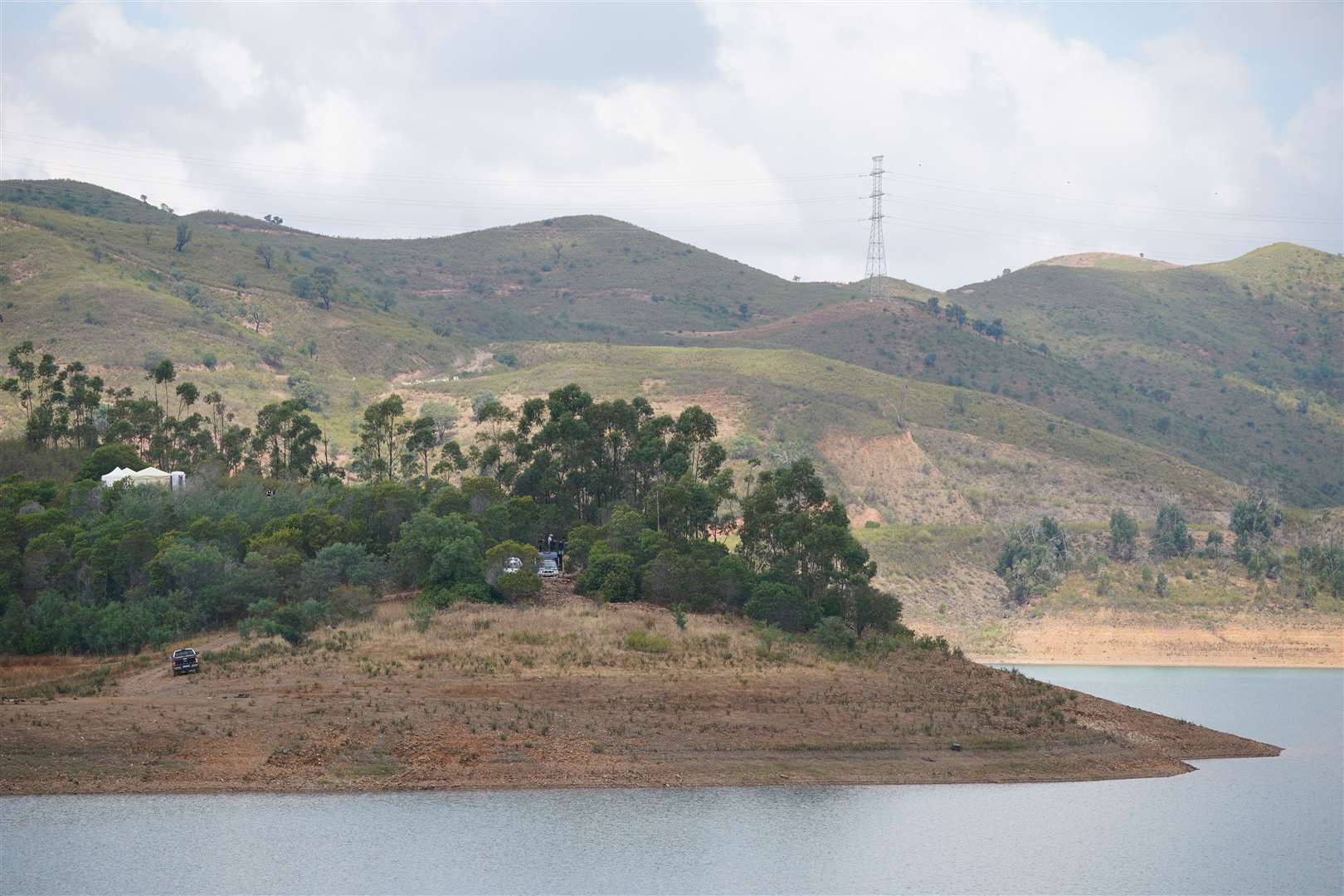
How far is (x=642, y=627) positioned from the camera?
59.1 m

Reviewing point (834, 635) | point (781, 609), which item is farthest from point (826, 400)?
point (834, 635)

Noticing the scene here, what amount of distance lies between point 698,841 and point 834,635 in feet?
78.7

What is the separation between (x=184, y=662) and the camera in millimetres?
51281

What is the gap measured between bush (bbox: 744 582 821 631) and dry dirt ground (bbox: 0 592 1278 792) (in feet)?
8.38

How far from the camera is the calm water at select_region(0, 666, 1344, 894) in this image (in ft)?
116

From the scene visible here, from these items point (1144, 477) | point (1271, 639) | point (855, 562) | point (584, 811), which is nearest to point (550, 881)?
point (584, 811)

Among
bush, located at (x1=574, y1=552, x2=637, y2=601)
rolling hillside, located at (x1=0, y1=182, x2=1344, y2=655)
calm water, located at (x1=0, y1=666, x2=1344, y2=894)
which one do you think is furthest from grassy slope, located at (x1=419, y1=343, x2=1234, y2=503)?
calm water, located at (x1=0, y1=666, x2=1344, y2=894)

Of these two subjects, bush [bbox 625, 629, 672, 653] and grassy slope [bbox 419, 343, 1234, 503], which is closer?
bush [bbox 625, 629, 672, 653]

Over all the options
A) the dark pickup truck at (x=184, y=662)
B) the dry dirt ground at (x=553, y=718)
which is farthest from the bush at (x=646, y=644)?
the dark pickup truck at (x=184, y=662)

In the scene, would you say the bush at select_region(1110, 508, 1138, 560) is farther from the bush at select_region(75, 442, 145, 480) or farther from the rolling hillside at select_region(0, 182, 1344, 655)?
the bush at select_region(75, 442, 145, 480)

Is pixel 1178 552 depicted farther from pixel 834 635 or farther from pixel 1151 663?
pixel 834 635

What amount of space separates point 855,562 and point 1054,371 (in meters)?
119

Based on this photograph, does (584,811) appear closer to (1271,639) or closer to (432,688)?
(432,688)

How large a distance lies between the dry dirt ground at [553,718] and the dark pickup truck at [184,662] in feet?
1.72
